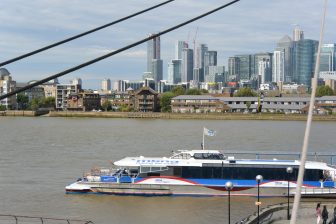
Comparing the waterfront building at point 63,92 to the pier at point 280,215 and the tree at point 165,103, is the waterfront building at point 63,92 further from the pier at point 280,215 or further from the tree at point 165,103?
the pier at point 280,215

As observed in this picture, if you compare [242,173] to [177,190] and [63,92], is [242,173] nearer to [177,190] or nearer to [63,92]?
[177,190]

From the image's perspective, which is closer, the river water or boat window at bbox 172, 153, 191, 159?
A: the river water

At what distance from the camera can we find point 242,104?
8300 centimetres

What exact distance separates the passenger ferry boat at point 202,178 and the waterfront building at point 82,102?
7450cm

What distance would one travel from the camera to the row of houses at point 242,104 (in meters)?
80.4

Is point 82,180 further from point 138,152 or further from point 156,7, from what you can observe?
point 156,7

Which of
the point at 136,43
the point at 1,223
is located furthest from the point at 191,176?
the point at 136,43

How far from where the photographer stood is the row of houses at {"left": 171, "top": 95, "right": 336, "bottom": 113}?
8038cm

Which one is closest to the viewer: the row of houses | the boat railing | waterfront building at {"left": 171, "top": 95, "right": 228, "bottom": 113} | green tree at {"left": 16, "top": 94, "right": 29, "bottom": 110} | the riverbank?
the boat railing

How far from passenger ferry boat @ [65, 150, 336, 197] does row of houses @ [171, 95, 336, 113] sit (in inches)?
2518

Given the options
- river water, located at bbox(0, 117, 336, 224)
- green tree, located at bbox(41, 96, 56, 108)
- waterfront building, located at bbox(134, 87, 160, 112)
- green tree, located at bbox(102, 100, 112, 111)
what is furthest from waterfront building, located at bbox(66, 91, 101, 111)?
river water, located at bbox(0, 117, 336, 224)

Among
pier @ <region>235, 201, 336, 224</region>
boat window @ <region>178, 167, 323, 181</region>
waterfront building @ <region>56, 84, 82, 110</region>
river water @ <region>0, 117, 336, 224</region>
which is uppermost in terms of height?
waterfront building @ <region>56, 84, 82, 110</region>

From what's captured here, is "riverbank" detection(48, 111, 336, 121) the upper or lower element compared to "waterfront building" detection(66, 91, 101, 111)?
lower

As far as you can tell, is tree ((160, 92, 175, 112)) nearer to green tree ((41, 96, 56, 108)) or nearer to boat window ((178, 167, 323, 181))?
green tree ((41, 96, 56, 108))
